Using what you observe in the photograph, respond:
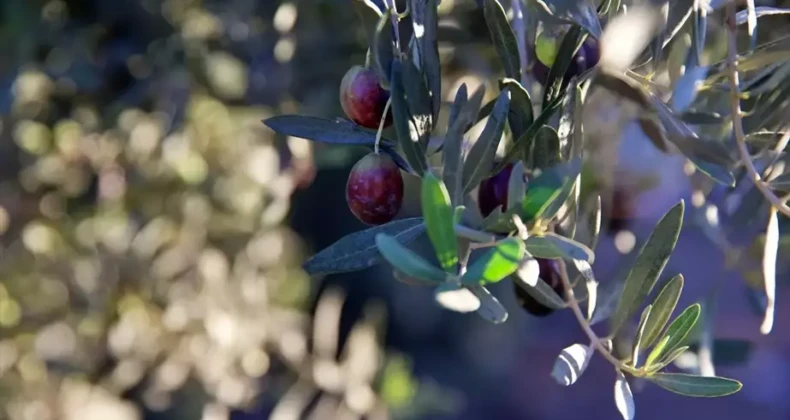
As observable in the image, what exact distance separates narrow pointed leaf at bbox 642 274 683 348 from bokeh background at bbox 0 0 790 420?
305 mm

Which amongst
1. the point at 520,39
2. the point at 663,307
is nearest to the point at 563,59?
the point at 520,39

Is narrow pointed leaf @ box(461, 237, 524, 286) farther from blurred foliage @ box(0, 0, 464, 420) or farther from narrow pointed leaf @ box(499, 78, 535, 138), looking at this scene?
blurred foliage @ box(0, 0, 464, 420)

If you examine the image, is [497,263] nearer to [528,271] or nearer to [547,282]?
[528,271]

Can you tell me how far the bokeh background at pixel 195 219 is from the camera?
858 mm

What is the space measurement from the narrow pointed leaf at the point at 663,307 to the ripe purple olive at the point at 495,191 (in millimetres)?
95

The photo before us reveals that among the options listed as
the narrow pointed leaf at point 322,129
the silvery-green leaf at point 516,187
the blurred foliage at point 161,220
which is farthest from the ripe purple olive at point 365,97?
the blurred foliage at point 161,220

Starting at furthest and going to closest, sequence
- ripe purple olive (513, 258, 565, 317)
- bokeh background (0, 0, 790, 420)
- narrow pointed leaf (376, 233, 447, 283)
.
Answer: bokeh background (0, 0, 790, 420)
ripe purple olive (513, 258, 565, 317)
narrow pointed leaf (376, 233, 447, 283)

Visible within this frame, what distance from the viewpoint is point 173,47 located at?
901 mm

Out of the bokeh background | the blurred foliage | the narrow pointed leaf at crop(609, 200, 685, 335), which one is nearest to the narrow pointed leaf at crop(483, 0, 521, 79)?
the narrow pointed leaf at crop(609, 200, 685, 335)

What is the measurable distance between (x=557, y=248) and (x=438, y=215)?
57mm

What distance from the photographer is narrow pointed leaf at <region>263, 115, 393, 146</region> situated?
1.27ft

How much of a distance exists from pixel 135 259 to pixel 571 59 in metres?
0.86

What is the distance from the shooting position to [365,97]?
40cm

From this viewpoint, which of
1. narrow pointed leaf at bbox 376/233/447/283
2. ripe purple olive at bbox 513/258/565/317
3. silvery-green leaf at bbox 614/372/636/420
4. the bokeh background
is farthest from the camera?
the bokeh background
